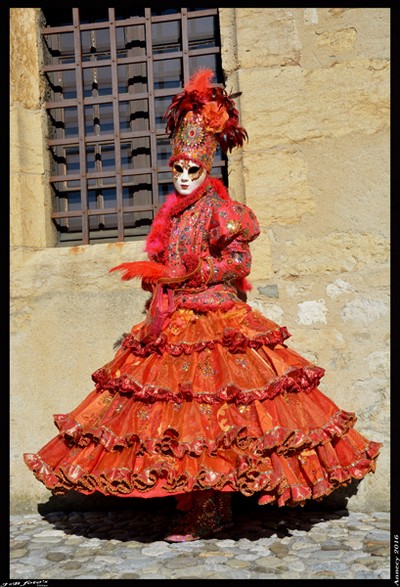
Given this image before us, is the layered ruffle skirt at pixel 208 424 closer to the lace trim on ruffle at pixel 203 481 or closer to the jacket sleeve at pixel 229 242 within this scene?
the lace trim on ruffle at pixel 203 481

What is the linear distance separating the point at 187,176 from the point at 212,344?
2.97 ft

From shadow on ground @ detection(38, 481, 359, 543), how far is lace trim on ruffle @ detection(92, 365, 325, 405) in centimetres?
81

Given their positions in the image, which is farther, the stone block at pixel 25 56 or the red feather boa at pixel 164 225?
the stone block at pixel 25 56

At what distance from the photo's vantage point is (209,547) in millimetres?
3082

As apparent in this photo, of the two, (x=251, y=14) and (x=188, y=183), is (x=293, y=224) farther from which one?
(x=251, y=14)

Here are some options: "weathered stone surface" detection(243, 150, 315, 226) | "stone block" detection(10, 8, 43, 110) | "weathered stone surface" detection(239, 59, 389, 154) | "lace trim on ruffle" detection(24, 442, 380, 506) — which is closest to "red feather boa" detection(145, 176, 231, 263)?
"weathered stone surface" detection(243, 150, 315, 226)

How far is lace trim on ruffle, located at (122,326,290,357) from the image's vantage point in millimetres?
3096

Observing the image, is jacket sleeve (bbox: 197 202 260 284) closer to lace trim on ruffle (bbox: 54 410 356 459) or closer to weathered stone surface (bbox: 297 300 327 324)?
weathered stone surface (bbox: 297 300 327 324)

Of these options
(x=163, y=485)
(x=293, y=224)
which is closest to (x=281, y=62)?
(x=293, y=224)

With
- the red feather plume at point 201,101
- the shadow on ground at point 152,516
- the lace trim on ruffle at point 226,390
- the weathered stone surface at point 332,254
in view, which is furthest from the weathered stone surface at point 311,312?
the red feather plume at point 201,101

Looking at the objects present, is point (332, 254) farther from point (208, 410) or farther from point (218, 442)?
point (218, 442)

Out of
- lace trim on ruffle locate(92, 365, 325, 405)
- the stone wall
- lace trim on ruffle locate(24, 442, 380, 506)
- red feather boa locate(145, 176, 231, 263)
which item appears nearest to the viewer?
lace trim on ruffle locate(24, 442, 380, 506)

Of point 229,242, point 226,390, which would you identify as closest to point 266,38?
point 229,242

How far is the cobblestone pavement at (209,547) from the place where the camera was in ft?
9.19
